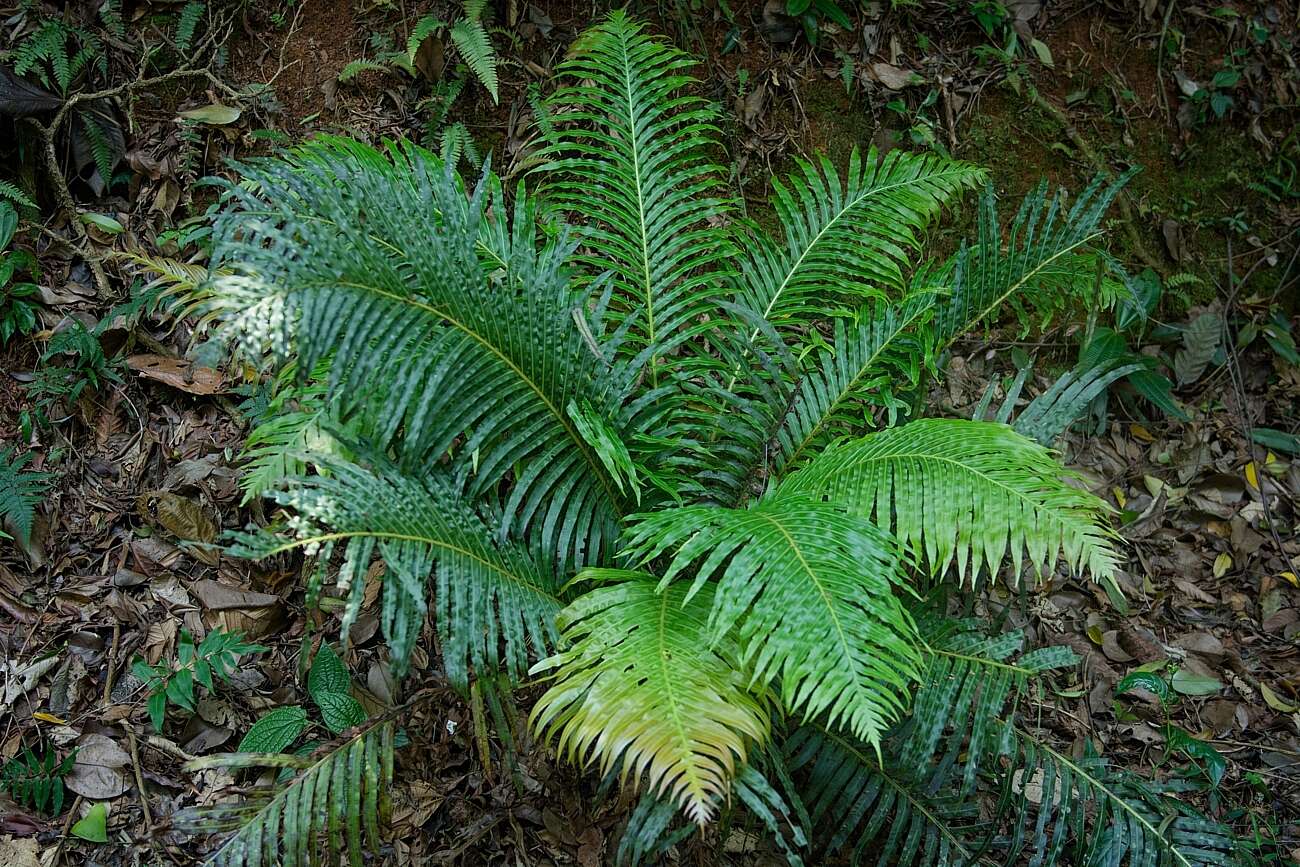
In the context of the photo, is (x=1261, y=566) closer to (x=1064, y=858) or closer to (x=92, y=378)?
(x=1064, y=858)

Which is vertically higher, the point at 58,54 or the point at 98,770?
the point at 58,54

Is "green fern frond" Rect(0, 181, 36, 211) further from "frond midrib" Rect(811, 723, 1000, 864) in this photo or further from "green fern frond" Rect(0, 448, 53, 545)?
"frond midrib" Rect(811, 723, 1000, 864)

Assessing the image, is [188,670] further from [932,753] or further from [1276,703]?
[1276,703]

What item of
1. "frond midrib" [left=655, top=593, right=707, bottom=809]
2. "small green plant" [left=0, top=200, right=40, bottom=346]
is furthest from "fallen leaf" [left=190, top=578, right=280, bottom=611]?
"frond midrib" [left=655, top=593, right=707, bottom=809]

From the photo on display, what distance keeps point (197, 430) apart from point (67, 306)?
1.74 ft

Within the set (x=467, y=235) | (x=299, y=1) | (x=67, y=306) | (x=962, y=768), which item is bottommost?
(x=962, y=768)

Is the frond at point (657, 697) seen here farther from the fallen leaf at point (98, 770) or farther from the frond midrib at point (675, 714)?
the fallen leaf at point (98, 770)

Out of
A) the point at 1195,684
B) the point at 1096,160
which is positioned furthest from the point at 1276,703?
the point at 1096,160

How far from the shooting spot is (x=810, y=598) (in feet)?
5.44

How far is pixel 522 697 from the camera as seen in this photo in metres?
2.36

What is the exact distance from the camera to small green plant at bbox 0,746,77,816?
2096mm

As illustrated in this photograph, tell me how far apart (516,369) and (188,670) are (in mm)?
1094

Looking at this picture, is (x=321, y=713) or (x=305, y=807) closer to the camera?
(x=305, y=807)

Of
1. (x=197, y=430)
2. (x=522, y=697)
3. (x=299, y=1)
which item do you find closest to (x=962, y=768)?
(x=522, y=697)
